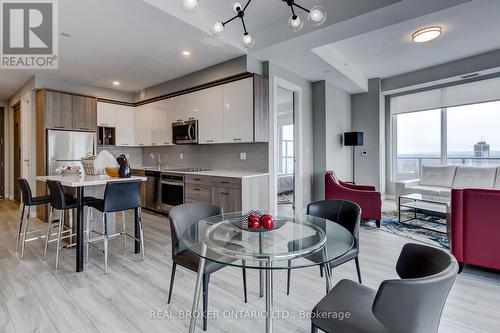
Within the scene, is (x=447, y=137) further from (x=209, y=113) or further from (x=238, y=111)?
(x=209, y=113)

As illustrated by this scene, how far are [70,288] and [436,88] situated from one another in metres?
7.60

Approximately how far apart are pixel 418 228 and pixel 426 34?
298 cm

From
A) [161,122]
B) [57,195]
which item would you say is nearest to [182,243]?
[57,195]

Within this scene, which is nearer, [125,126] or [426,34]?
[426,34]

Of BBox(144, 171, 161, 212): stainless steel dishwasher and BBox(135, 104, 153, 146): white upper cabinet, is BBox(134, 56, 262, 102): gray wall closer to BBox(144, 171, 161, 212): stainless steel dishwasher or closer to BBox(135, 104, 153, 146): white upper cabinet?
BBox(135, 104, 153, 146): white upper cabinet

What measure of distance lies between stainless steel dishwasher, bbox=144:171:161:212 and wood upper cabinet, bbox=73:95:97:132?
159 centimetres

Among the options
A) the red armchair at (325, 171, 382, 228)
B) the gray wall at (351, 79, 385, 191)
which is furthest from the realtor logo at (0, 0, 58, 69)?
the gray wall at (351, 79, 385, 191)

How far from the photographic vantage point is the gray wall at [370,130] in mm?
6168

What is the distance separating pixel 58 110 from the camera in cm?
493

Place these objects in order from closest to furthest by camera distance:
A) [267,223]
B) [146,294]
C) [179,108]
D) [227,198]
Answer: [267,223]
[146,294]
[227,198]
[179,108]

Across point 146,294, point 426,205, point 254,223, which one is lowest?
point 146,294

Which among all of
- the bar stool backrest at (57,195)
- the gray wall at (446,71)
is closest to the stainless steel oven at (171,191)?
the bar stool backrest at (57,195)

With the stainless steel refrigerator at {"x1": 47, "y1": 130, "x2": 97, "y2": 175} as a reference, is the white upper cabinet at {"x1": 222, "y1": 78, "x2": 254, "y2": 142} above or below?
above

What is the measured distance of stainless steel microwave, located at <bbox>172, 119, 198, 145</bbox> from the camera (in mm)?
4810
